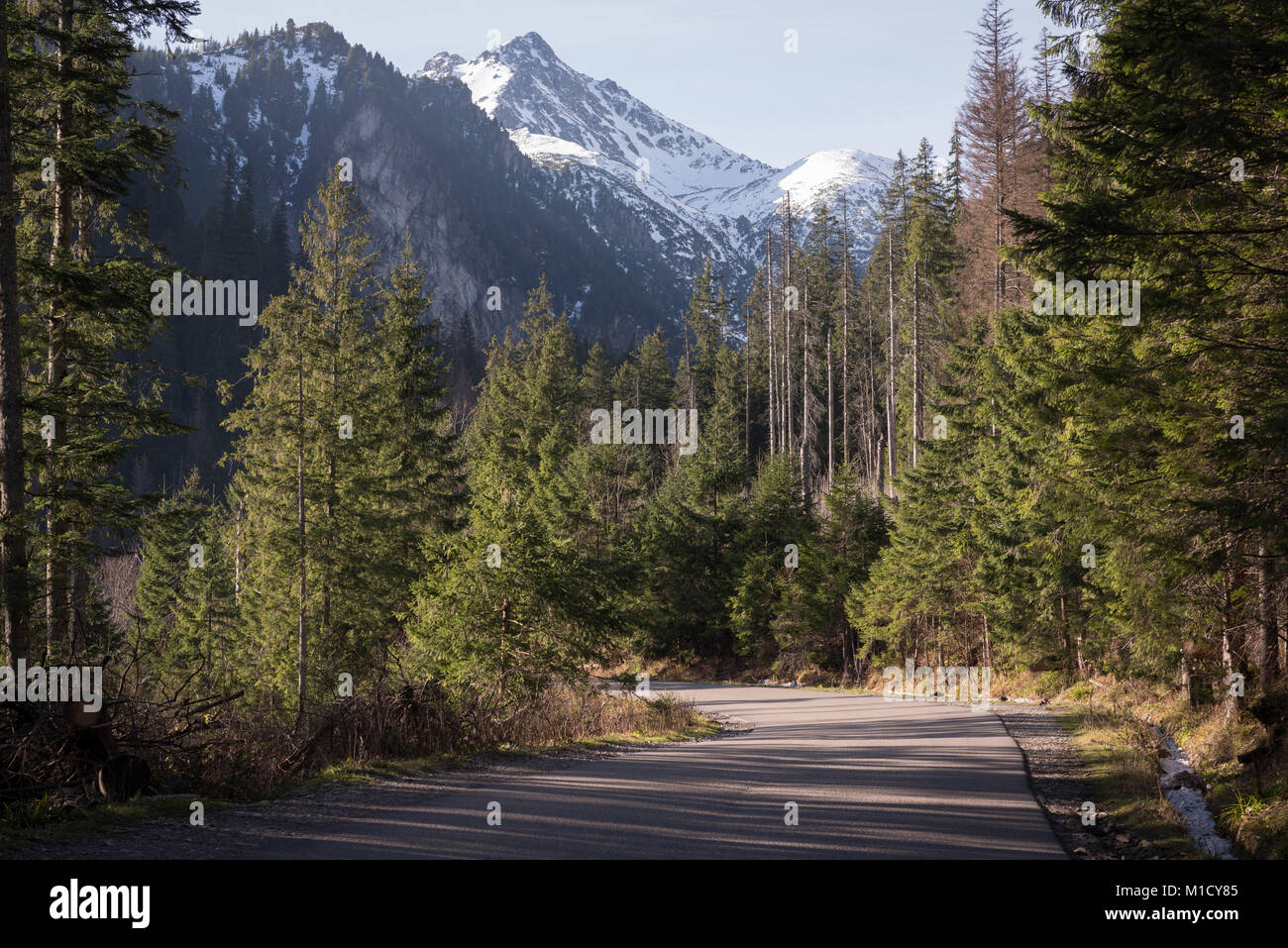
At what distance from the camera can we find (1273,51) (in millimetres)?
9086

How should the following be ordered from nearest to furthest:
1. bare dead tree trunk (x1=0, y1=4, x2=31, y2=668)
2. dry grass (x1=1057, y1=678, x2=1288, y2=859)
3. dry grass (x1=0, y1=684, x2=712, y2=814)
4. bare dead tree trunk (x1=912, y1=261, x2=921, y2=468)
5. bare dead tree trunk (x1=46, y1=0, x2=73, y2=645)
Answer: dry grass (x1=0, y1=684, x2=712, y2=814) → dry grass (x1=1057, y1=678, x2=1288, y2=859) → bare dead tree trunk (x1=0, y1=4, x2=31, y2=668) → bare dead tree trunk (x1=46, y1=0, x2=73, y2=645) → bare dead tree trunk (x1=912, y1=261, x2=921, y2=468)

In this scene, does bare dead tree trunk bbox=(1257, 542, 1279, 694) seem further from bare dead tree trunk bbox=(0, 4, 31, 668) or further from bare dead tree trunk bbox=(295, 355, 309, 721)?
bare dead tree trunk bbox=(295, 355, 309, 721)

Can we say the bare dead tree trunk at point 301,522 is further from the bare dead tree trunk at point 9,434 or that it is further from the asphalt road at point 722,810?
the asphalt road at point 722,810

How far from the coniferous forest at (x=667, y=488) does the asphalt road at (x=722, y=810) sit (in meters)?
2.18

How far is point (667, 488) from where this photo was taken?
49406 millimetres

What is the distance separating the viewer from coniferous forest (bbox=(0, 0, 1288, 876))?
10648 mm

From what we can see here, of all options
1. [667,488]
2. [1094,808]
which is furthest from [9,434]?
[667,488]

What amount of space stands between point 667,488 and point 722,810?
132ft

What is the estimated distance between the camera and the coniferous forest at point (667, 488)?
34.9 feet

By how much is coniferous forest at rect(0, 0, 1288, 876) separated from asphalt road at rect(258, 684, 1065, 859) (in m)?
2.18

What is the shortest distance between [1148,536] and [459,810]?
33.7 ft

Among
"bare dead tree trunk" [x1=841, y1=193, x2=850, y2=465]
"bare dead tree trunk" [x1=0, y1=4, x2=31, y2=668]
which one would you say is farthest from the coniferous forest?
"bare dead tree trunk" [x1=841, y1=193, x2=850, y2=465]

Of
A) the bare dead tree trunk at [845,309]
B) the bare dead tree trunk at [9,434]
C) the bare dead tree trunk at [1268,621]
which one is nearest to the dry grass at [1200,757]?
the bare dead tree trunk at [1268,621]
